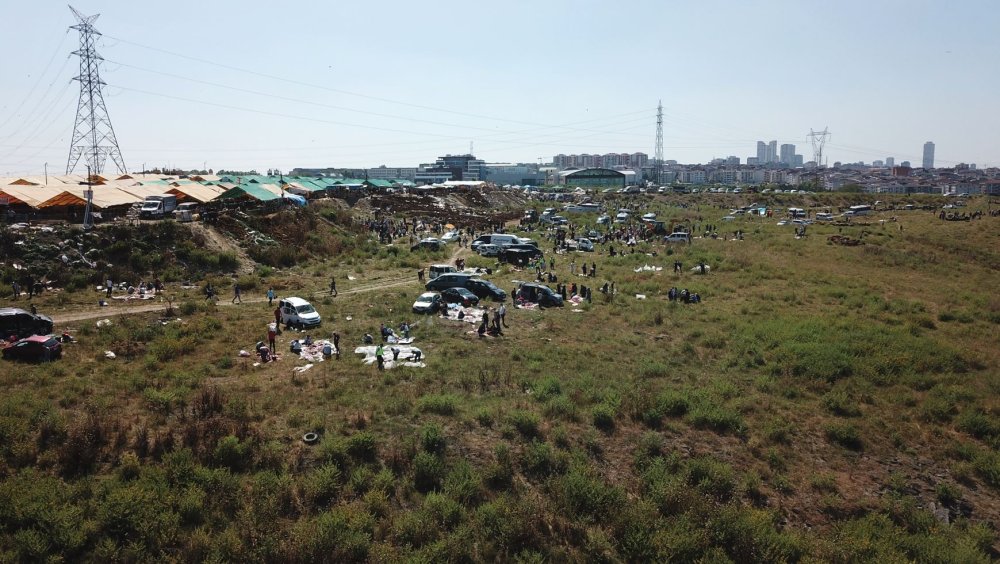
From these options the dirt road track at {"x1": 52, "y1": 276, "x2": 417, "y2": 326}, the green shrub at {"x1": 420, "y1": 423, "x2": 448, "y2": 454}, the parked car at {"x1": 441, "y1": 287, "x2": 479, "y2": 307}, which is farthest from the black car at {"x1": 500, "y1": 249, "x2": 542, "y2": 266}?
the green shrub at {"x1": 420, "y1": 423, "x2": 448, "y2": 454}

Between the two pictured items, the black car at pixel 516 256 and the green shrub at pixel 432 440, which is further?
the black car at pixel 516 256

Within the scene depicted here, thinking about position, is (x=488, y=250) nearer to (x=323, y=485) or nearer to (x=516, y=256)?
(x=516, y=256)

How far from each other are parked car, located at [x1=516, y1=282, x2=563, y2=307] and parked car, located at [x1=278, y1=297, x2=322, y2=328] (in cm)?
1019

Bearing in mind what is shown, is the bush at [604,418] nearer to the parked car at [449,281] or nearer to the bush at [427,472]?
the bush at [427,472]

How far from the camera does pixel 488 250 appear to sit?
4175 cm

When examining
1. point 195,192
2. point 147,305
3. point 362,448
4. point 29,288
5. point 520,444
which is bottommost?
point 520,444

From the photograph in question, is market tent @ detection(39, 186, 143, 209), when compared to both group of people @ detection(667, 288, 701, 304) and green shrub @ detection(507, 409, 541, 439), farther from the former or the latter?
group of people @ detection(667, 288, 701, 304)

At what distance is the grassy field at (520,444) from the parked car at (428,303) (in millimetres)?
915

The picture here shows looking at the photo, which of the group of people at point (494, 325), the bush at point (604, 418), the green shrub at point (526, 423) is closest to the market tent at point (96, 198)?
the group of people at point (494, 325)

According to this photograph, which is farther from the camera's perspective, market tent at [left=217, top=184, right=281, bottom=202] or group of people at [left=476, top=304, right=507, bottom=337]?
market tent at [left=217, top=184, right=281, bottom=202]

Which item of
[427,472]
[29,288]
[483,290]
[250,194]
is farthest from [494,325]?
[250,194]

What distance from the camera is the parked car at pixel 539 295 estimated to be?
89.9ft

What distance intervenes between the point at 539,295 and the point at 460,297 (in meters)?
4.13

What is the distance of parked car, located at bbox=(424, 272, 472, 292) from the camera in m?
28.5
